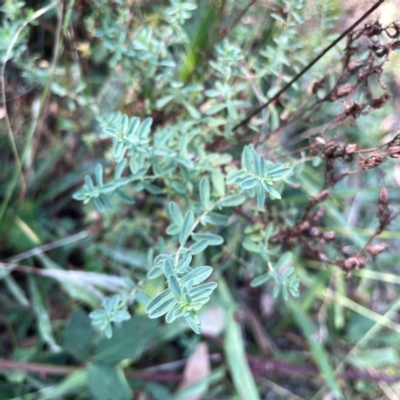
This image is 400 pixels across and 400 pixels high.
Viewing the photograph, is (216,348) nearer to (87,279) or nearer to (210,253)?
(210,253)

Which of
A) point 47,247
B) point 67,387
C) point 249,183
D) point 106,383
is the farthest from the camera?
point 47,247

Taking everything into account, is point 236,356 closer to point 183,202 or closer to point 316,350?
point 316,350

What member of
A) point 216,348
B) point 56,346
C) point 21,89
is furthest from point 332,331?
point 21,89

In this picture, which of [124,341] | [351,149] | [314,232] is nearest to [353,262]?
[314,232]

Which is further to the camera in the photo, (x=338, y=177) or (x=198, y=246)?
(x=338, y=177)

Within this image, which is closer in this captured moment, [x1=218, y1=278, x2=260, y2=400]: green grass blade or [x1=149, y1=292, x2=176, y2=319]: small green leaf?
[x1=149, y1=292, x2=176, y2=319]: small green leaf

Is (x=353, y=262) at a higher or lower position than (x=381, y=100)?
lower

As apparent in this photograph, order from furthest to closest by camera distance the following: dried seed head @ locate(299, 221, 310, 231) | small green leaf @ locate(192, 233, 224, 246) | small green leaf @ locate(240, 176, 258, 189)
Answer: dried seed head @ locate(299, 221, 310, 231), small green leaf @ locate(192, 233, 224, 246), small green leaf @ locate(240, 176, 258, 189)

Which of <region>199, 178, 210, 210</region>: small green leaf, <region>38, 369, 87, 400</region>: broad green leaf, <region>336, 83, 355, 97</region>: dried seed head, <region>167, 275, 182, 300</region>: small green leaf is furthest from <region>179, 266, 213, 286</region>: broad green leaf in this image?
<region>38, 369, 87, 400</region>: broad green leaf

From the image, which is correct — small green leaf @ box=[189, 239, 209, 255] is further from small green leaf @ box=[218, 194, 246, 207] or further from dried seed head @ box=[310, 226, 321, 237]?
dried seed head @ box=[310, 226, 321, 237]
